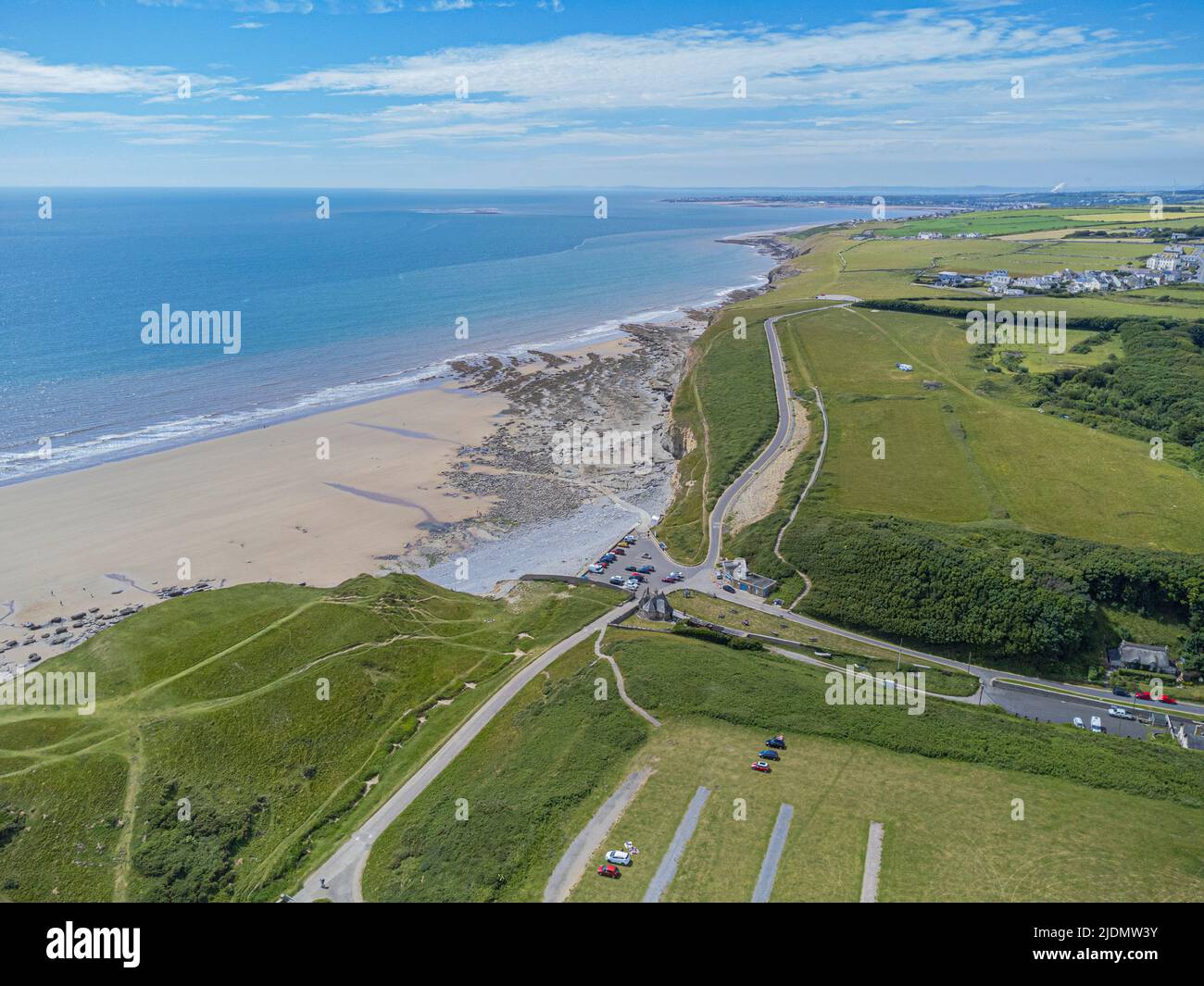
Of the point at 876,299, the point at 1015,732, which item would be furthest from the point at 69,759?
the point at 876,299

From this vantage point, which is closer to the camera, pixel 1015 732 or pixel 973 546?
pixel 1015 732

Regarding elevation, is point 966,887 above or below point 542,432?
below

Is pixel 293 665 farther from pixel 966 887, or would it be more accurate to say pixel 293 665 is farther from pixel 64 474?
pixel 64 474

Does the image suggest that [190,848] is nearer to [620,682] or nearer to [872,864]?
[620,682]

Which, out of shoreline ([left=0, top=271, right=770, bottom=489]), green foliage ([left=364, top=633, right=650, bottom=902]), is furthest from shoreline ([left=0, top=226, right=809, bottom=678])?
green foliage ([left=364, top=633, right=650, bottom=902])

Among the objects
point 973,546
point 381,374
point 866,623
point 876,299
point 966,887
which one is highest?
point 876,299
